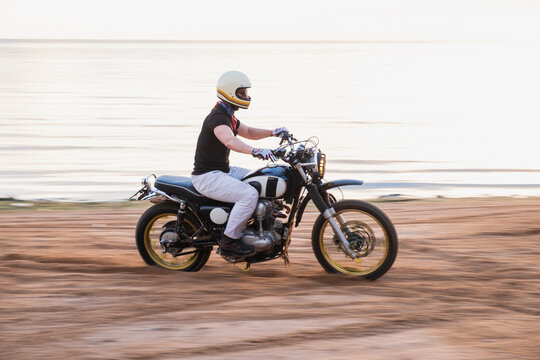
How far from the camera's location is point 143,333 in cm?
564

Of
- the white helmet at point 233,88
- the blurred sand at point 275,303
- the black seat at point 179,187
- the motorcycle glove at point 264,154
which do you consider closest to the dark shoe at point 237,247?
the blurred sand at point 275,303

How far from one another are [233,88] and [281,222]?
4.11 ft

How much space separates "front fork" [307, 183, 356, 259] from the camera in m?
7.17

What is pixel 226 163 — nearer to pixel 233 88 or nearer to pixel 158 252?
pixel 233 88

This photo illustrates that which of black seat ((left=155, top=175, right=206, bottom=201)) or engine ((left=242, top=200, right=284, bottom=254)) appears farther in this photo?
black seat ((left=155, top=175, right=206, bottom=201))

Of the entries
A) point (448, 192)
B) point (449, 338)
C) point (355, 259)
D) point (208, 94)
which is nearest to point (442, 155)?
point (448, 192)

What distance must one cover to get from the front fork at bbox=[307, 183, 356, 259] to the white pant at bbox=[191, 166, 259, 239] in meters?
0.50

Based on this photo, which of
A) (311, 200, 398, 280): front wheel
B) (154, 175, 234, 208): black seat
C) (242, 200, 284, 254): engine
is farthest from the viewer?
(154, 175, 234, 208): black seat

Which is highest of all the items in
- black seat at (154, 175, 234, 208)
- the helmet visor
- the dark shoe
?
the helmet visor

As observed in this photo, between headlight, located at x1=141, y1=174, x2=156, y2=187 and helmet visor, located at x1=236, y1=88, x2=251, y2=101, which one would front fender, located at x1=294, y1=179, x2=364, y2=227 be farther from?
headlight, located at x1=141, y1=174, x2=156, y2=187

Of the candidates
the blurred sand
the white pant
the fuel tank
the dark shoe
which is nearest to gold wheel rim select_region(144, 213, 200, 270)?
the blurred sand

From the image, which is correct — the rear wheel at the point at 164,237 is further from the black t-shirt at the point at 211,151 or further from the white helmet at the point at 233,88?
the white helmet at the point at 233,88

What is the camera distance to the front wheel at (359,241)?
7023 millimetres

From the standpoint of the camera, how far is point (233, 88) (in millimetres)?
7172
